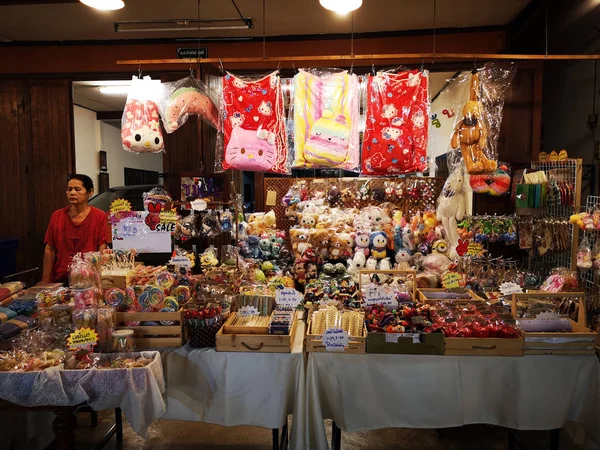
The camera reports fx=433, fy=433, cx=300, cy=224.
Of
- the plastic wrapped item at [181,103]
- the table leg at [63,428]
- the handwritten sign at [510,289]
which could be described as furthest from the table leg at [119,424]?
the handwritten sign at [510,289]

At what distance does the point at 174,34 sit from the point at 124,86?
1995 millimetres

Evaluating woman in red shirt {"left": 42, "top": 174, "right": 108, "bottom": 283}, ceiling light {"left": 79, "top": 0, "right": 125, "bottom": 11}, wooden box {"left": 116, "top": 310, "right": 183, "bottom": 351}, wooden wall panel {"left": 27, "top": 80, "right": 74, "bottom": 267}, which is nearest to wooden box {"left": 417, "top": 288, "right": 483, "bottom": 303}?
wooden box {"left": 116, "top": 310, "right": 183, "bottom": 351}

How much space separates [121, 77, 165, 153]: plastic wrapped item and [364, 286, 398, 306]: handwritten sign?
215 centimetres

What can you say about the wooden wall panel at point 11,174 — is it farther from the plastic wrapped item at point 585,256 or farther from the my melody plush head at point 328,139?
the plastic wrapped item at point 585,256

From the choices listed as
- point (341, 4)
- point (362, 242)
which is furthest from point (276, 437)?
point (341, 4)

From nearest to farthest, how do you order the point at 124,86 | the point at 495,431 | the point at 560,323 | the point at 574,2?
1. the point at 560,323
2. the point at 495,431
3. the point at 574,2
4. the point at 124,86

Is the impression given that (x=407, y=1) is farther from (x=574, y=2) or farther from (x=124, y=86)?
(x=124, y=86)

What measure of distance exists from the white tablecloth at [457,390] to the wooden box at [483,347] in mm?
32

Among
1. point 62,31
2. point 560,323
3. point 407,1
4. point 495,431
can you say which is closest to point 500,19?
point 407,1

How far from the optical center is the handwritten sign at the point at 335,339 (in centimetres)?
233

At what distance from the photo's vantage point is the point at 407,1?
4223mm

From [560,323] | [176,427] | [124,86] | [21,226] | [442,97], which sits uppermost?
[124,86]

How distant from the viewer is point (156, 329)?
2.43 m

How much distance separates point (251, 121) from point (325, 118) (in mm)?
593
